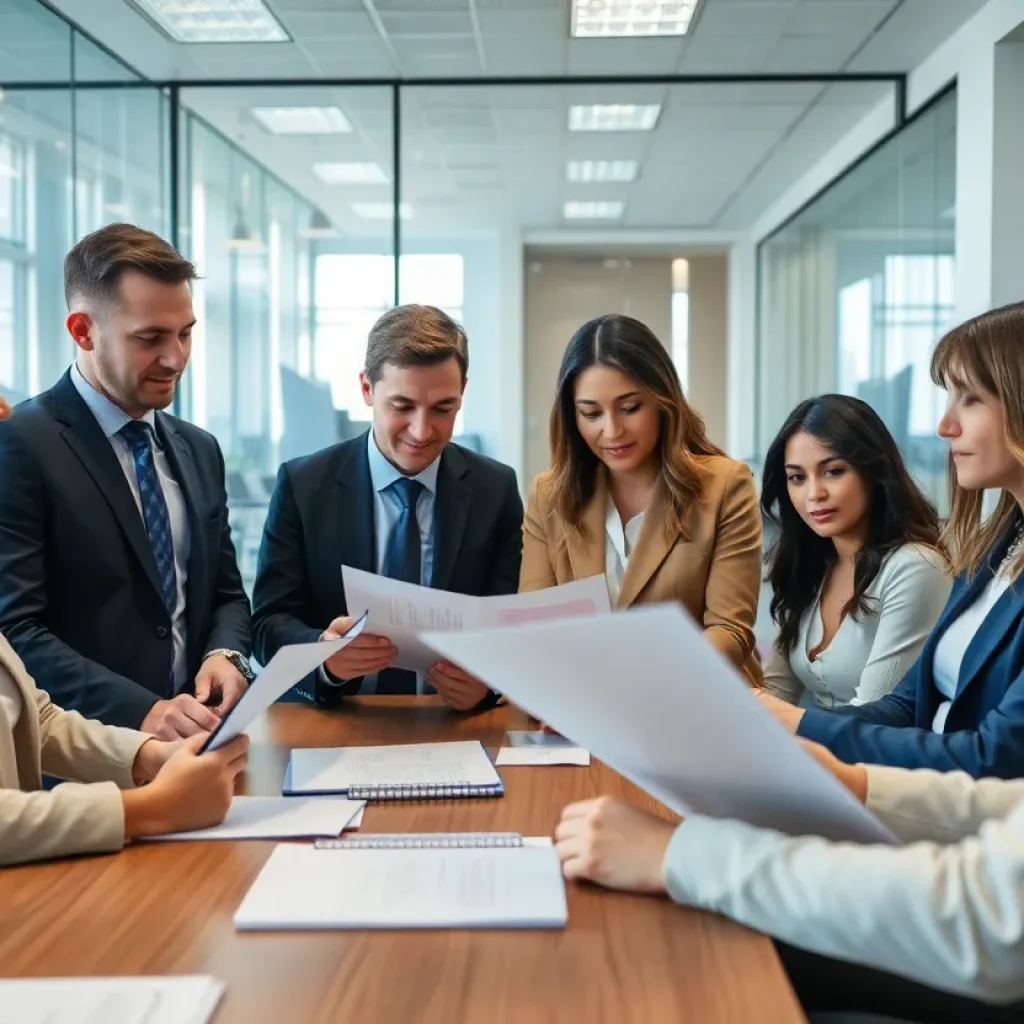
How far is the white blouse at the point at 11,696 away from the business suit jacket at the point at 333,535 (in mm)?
785

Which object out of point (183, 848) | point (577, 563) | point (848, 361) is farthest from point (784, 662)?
point (848, 361)

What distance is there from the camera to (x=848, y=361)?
7.07 metres

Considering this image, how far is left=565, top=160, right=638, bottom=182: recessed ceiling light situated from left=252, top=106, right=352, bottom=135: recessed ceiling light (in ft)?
7.39

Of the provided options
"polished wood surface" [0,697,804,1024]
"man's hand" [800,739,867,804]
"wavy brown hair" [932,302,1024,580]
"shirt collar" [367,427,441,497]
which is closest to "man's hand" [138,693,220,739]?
"polished wood surface" [0,697,804,1024]

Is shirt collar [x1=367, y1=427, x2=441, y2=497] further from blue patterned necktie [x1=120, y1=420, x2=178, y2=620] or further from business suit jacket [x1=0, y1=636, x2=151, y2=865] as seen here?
business suit jacket [x1=0, y1=636, x2=151, y2=865]

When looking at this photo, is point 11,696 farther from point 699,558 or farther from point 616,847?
point 699,558

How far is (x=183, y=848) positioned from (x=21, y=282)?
3151 millimetres

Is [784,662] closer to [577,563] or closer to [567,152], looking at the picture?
[577,563]

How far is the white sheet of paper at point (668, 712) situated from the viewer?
89 centimetres

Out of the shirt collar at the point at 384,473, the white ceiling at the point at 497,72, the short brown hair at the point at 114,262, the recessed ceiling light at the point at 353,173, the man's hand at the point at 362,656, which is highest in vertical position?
the white ceiling at the point at 497,72

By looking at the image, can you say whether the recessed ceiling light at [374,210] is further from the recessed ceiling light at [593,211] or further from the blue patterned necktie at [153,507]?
the blue patterned necktie at [153,507]

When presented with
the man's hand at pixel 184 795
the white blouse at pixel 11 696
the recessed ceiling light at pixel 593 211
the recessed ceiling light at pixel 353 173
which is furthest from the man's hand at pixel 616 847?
the recessed ceiling light at pixel 593 211

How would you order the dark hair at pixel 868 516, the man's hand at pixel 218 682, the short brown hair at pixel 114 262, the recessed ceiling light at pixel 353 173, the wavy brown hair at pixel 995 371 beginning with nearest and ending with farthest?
the wavy brown hair at pixel 995 371 < the man's hand at pixel 218 682 < the short brown hair at pixel 114 262 < the dark hair at pixel 868 516 < the recessed ceiling light at pixel 353 173

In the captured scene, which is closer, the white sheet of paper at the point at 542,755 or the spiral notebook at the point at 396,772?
the spiral notebook at the point at 396,772
